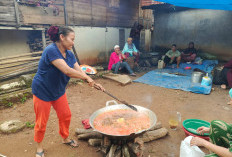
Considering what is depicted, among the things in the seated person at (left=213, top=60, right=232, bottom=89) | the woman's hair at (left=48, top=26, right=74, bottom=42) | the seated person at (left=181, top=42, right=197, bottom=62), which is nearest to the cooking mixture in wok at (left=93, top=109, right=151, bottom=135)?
the woman's hair at (left=48, top=26, right=74, bottom=42)

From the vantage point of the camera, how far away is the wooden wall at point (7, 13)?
556 cm

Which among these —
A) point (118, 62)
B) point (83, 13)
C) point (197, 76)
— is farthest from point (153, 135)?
point (83, 13)

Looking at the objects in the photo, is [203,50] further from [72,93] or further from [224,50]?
[72,93]

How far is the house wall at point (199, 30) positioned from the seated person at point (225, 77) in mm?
3918

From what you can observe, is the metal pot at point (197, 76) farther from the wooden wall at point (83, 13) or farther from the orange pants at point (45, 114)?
the wooden wall at point (83, 13)

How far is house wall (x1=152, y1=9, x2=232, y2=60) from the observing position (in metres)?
9.34

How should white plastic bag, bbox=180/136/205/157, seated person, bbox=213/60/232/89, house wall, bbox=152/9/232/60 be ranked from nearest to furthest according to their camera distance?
white plastic bag, bbox=180/136/205/157 → seated person, bbox=213/60/232/89 → house wall, bbox=152/9/232/60

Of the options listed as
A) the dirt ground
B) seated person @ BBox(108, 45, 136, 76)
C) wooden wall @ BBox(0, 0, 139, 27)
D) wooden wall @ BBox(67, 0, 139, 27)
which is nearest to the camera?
the dirt ground

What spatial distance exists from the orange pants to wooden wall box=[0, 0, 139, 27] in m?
4.75

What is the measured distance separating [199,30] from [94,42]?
259 inches

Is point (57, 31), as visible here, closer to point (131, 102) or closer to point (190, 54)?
point (131, 102)

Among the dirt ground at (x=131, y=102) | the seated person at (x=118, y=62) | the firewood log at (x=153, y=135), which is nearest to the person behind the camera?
the dirt ground at (x=131, y=102)

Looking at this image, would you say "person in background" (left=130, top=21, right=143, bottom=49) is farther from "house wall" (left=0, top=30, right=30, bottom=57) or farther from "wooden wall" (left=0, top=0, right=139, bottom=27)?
"house wall" (left=0, top=30, right=30, bottom=57)

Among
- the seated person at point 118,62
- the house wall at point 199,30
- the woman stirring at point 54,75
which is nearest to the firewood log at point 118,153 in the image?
the woman stirring at point 54,75
